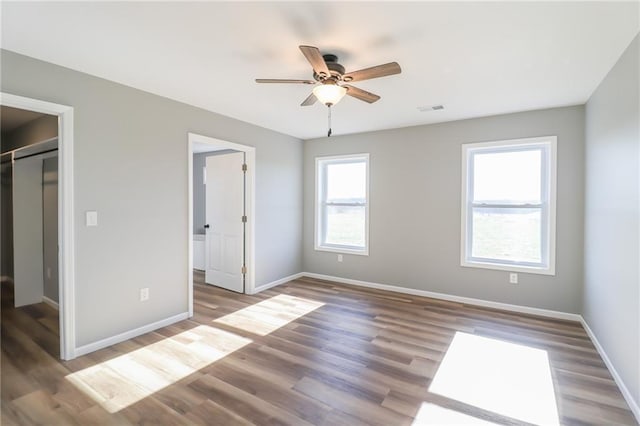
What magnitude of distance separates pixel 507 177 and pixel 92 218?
4.72m

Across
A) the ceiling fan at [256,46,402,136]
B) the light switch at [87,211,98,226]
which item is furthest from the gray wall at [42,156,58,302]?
the ceiling fan at [256,46,402,136]

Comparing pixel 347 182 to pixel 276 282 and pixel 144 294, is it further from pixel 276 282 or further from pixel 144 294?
pixel 144 294

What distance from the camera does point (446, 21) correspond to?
73.6 inches

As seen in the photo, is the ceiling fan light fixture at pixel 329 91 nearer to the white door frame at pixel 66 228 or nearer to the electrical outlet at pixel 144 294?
the white door frame at pixel 66 228

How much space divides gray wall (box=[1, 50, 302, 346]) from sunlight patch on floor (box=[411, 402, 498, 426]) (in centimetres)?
276

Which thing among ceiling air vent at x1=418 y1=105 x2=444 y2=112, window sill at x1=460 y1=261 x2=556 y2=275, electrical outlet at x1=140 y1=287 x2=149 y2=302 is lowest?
electrical outlet at x1=140 y1=287 x2=149 y2=302

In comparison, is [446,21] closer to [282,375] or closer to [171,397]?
[282,375]

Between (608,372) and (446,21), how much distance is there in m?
2.98

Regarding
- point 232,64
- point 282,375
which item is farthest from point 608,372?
point 232,64

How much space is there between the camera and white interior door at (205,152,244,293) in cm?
455

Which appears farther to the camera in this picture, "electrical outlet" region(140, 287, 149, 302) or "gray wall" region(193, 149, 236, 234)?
"gray wall" region(193, 149, 236, 234)

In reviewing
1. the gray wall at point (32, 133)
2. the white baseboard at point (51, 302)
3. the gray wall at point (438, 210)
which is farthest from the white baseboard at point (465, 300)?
the gray wall at point (32, 133)

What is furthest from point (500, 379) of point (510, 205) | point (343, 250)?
point (343, 250)

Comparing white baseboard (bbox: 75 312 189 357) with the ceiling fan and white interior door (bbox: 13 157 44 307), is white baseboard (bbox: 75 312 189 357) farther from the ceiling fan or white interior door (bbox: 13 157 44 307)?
the ceiling fan
